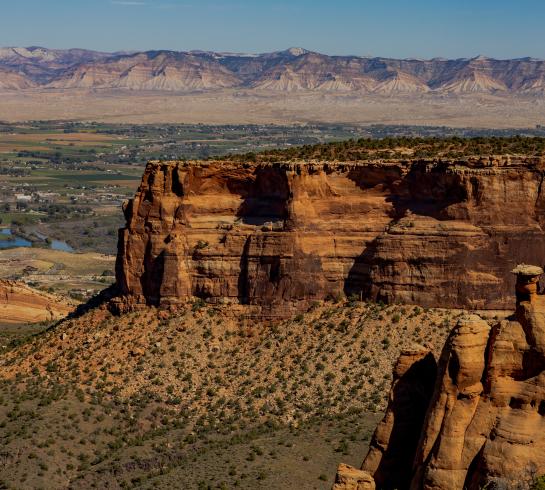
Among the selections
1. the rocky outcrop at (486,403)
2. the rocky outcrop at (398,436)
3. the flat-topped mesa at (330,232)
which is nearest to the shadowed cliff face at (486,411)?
the rocky outcrop at (486,403)

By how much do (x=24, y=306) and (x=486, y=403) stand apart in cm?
6229

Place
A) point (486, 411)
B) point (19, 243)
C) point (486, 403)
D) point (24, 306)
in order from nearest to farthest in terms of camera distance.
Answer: point (486, 411) → point (486, 403) → point (24, 306) → point (19, 243)

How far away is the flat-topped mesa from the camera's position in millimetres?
48344

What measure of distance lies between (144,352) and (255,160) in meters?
10.4

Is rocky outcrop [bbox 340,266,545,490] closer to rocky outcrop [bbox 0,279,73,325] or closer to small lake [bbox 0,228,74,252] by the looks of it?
rocky outcrop [bbox 0,279,73,325]

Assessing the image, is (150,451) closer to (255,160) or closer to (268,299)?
(268,299)

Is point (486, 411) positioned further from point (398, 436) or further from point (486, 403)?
point (398, 436)

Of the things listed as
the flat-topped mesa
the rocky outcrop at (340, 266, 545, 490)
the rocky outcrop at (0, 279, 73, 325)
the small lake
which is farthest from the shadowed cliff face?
the small lake

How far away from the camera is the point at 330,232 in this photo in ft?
169

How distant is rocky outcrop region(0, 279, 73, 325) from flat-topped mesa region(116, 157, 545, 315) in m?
28.8

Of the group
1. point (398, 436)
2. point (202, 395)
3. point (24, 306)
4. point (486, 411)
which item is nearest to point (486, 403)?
point (486, 411)

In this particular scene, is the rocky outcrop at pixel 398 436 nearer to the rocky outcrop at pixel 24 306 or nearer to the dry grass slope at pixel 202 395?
the dry grass slope at pixel 202 395

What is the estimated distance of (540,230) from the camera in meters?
48.2

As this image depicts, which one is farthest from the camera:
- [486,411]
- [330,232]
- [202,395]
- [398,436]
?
[330,232]
